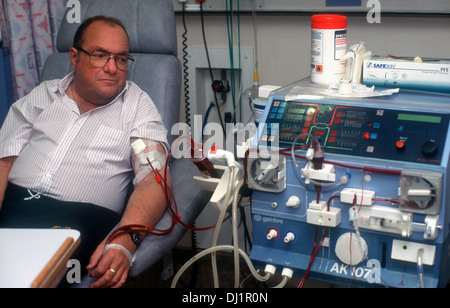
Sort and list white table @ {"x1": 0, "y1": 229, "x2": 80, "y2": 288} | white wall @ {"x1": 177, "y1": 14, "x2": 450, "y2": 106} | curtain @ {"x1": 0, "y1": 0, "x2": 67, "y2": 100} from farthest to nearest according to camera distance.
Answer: curtain @ {"x1": 0, "y1": 0, "x2": 67, "y2": 100}
white wall @ {"x1": 177, "y1": 14, "x2": 450, "y2": 106}
white table @ {"x1": 0, "y1": 229, "x2": 80, "y2": 288}

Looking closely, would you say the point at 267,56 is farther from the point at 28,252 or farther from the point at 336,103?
the point at 28,252

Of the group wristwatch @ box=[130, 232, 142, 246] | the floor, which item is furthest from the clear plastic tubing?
the floor

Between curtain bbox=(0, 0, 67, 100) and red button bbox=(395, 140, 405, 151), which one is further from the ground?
curtain bbox=(0, 0, 67, 100)

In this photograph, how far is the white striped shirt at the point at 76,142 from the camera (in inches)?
74.1

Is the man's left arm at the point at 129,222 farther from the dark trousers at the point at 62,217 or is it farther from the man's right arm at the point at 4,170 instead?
the man's right arm at the point at 4,170

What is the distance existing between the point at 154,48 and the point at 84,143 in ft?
1.63

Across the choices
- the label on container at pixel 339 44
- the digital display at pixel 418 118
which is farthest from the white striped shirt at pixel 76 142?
the digital display at pixel 418 118

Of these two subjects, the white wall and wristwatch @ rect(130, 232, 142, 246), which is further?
the white wall

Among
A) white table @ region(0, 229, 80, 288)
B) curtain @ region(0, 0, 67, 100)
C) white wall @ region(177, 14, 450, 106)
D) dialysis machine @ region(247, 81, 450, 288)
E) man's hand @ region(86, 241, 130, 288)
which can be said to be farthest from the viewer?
curtain @ region(0, 0, 67, 100)

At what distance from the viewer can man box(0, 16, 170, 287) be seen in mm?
1806

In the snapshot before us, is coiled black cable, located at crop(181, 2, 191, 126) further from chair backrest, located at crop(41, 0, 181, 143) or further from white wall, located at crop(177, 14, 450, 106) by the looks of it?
chair backrest, located at crop(41, 0, 181, 143)

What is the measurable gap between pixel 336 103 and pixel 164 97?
856 millimetres

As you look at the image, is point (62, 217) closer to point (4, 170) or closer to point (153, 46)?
point (4, 170)

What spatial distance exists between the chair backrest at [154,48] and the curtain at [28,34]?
0.99 feet
